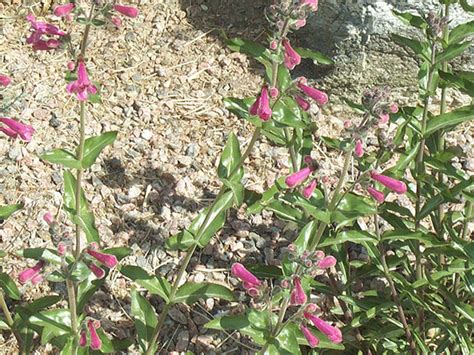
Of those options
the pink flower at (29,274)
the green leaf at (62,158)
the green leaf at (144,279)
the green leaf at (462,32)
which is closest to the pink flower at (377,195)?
the green leaf at (462,32)

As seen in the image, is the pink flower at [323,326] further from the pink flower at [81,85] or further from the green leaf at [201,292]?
the pink flower at [81,85]

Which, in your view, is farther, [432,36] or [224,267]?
[224,267]

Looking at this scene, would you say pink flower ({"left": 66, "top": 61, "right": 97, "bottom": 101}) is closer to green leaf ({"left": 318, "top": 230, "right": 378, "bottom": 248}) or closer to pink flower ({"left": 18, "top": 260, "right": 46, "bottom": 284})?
pink flower ({"left": 18, "top": 260, "right": 46, "bottom": 284})

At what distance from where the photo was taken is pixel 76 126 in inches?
206

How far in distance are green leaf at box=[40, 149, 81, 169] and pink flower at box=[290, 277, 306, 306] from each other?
113 cm

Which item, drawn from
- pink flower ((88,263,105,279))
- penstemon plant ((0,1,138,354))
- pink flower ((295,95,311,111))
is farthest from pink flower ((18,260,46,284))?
pink flower ((295,95,311,111))

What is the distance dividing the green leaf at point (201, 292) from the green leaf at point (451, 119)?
4.24 ft

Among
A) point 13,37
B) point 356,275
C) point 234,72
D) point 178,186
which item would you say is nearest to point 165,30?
point 234,72

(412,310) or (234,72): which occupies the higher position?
(234,72)

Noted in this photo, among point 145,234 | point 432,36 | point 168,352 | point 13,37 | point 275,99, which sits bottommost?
point 168,352

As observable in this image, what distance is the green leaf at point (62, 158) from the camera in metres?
3.51

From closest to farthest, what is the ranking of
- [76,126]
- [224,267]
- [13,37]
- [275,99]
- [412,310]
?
[275,99]
[412,310]
[224,267]
[76,126]
[13,37]

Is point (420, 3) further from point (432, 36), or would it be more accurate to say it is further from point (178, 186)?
point (178, 186)

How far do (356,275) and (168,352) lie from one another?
1156 millimetres
